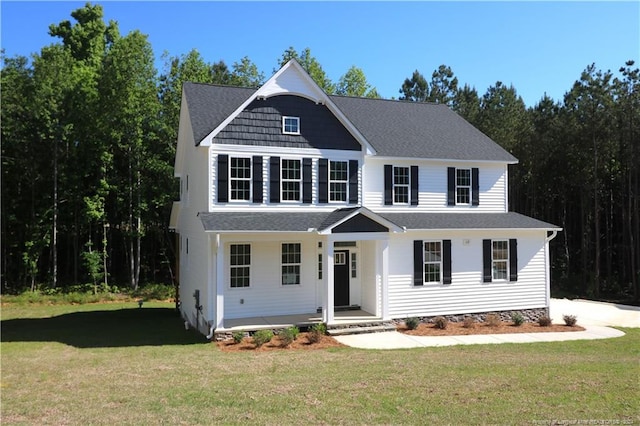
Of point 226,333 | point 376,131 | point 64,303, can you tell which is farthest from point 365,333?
point 64,303

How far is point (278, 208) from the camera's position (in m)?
15.8

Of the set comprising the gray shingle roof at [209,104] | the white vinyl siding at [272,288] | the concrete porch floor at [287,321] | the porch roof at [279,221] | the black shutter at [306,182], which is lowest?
the concrete porch floor at [287,321]

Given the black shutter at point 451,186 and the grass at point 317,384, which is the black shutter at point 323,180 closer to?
the black shutter at point 451,186

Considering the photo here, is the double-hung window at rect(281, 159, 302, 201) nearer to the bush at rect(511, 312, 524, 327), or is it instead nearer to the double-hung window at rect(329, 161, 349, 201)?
the double-hung window at rect(329, 161, 349, 201)

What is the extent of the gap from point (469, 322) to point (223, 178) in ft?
31.7

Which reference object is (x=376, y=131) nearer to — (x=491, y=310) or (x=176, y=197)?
(x=491, y=310)

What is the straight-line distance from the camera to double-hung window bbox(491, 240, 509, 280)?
57.0 feet

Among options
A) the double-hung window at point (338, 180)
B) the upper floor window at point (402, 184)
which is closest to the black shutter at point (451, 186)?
the upper floor window at point (402, 184)

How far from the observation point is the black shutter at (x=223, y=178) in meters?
15.0

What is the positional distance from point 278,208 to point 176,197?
1567 cm

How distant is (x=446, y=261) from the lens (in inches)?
655

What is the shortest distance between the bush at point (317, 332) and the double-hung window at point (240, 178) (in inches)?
184

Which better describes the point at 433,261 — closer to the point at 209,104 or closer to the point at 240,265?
the point at 240,265

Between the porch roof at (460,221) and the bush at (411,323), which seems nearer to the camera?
the bush at (411,323)
